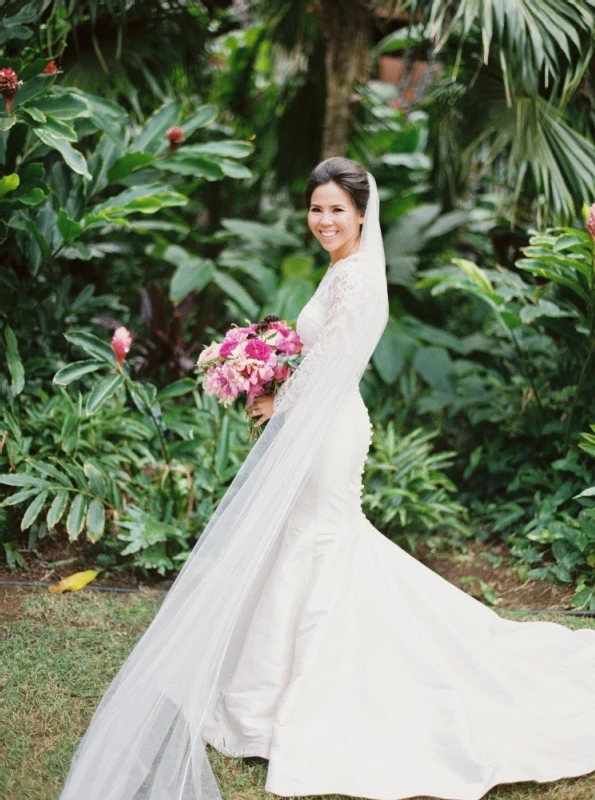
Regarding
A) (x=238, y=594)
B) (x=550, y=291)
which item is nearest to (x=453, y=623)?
(x=238, y=594)

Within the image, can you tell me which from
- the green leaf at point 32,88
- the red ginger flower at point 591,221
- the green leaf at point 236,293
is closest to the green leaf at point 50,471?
the green leaf at point 32,88

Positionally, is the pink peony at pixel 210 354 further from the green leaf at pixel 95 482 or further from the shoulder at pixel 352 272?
the green leaf at pixel 95 482

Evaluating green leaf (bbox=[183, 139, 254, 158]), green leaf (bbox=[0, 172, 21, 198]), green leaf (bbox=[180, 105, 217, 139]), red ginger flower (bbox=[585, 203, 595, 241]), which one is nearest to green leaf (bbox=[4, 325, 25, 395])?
green leaf (bbox=[0, 172, 21, 198])

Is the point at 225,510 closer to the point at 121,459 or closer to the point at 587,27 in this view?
the point at 121,459

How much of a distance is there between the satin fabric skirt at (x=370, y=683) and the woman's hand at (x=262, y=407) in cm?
25

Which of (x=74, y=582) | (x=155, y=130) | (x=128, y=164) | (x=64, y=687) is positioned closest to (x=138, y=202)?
(x=128, y=164)

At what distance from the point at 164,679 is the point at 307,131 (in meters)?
5.47

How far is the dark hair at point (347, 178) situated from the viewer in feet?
9.41

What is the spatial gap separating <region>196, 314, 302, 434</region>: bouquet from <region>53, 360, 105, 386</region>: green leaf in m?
1.04

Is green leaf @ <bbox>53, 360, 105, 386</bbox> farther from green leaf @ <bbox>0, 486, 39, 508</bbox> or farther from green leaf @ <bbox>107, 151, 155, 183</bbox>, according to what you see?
green leaf @ <bbox>107, 151, 155, 183</bbox>

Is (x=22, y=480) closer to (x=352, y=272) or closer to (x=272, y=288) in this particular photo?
(x=352, y=272)

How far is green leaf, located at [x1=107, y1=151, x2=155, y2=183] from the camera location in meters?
4.51

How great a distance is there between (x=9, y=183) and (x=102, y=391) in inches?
42.8

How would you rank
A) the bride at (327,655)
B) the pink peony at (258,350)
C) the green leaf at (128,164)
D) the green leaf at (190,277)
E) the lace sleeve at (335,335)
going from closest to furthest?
the bride at (327,655) → the lace sleeve at (335,335) → the pink peony at (258,350) → the green leaf at (128,164) → the green leaf at (190,277)
